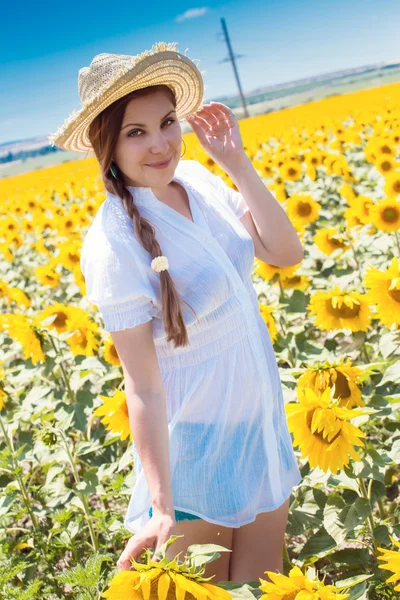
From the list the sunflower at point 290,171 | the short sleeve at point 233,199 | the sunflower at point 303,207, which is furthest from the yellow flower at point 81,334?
the sunflower at point 290,171

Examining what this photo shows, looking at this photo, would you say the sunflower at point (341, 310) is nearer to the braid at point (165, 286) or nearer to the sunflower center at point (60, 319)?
the braid at point (165, 286)

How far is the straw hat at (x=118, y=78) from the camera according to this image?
1.78m

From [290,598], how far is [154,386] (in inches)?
25.0

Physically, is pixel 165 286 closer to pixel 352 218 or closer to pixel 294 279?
pixel 294 279

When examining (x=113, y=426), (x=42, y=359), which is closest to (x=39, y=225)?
(x=42, y=359)

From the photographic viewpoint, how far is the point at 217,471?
1.90m

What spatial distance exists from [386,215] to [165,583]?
3.26 metres

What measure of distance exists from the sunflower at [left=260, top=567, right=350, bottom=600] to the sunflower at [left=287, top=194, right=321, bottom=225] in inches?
161

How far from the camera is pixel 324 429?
5.82 feet

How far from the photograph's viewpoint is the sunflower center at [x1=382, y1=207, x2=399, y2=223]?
4.03 meters

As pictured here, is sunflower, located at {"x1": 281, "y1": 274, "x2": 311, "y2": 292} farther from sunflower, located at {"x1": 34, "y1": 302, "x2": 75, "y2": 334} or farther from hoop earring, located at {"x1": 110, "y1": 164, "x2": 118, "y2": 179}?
hoop earring, located at {"x1": 110, "y1": 164, "x2": 118, "y2": 179}

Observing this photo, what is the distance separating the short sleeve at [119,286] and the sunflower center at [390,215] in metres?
2.63

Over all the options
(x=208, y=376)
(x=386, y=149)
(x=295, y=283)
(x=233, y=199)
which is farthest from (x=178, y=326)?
(x=386, y=149)

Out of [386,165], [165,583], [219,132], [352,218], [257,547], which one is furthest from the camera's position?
[386,165]
